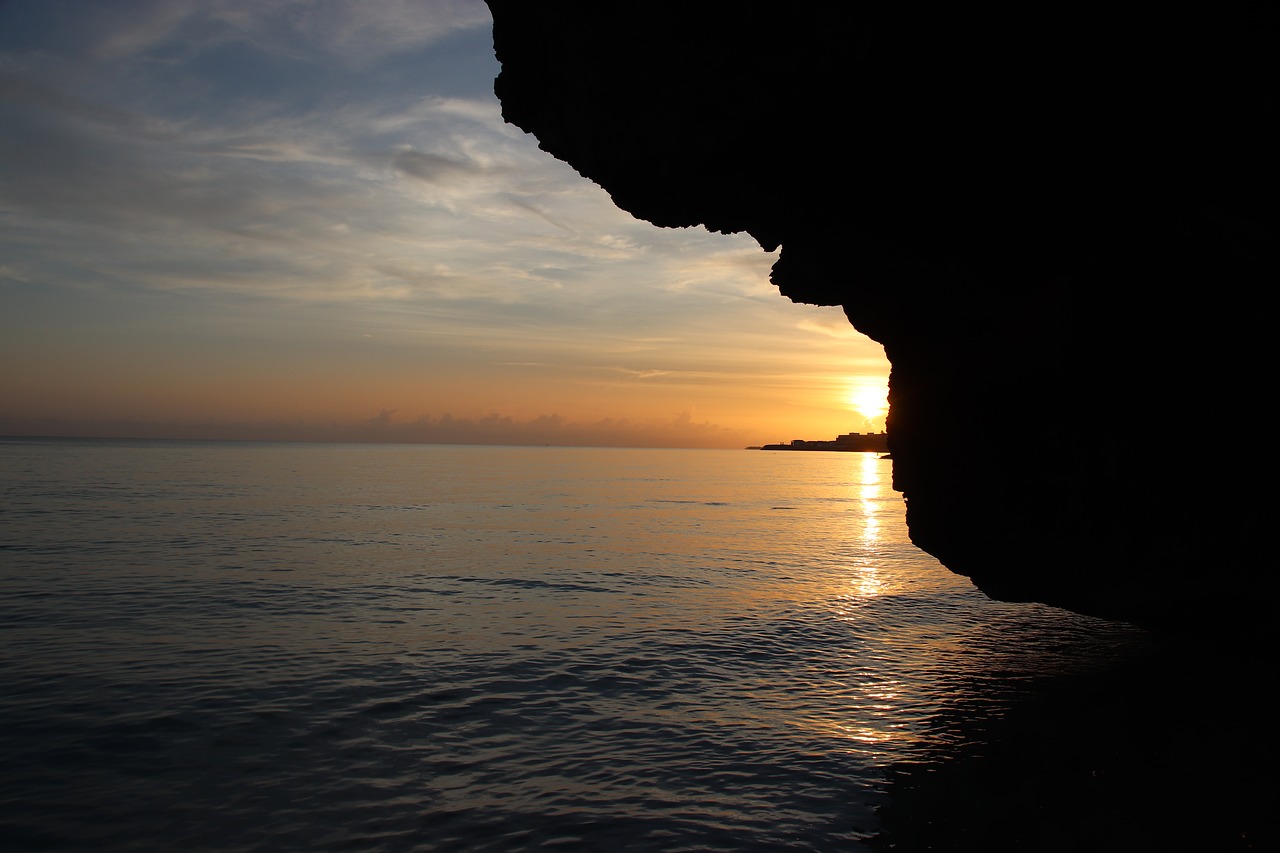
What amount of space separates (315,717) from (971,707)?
31.8 ft

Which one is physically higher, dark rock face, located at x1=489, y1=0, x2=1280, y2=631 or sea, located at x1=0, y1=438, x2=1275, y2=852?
dark rock face, located at x1=489, y1=0, x2=1280, y2=631

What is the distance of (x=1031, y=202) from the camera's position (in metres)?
9.74

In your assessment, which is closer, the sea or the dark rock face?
the sea

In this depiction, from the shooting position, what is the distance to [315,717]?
1070 centimetres

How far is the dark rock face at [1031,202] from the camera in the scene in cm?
830

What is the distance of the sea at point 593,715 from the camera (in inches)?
306

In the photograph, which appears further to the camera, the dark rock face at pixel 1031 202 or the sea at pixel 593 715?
the dark rock face at pixel 1031 202

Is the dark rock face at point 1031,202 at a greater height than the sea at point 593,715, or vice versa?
the dark rock face at point 1031,202

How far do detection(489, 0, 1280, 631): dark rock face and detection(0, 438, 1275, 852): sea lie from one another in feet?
4.34

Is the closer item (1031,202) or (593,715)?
(1031,202)

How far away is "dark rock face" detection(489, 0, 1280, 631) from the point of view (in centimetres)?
830

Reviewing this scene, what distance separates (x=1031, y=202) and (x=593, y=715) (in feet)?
30.3

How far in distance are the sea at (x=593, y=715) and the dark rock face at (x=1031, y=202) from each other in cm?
132

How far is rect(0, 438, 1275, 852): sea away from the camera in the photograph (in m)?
7.77
